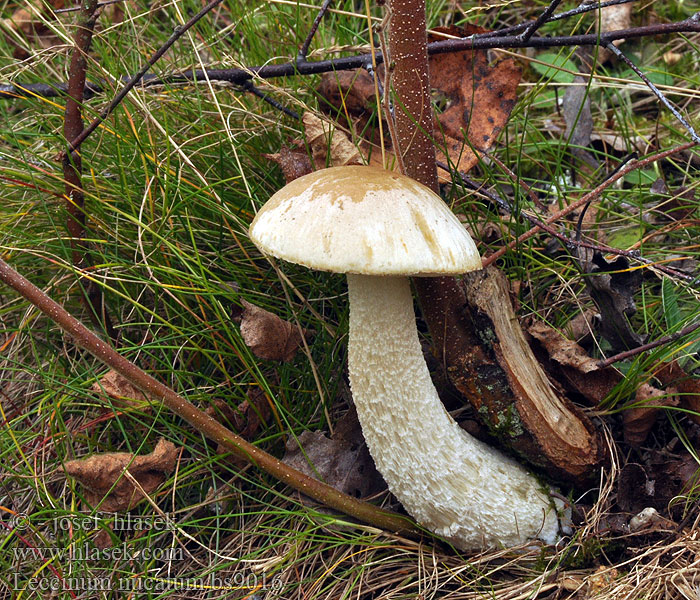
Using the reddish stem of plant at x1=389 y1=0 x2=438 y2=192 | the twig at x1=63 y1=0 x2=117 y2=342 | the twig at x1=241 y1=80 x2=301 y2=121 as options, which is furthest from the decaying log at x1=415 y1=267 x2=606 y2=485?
the twig at x1=63 y1=0 x2=117 y2=342

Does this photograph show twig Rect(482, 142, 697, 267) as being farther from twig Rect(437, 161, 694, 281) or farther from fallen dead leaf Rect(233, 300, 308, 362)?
fallen dead leaf Rect(233, 300, 308, 362)

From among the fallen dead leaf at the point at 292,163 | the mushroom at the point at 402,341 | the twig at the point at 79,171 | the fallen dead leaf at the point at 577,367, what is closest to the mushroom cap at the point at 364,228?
the mushroom at the point at 402,341

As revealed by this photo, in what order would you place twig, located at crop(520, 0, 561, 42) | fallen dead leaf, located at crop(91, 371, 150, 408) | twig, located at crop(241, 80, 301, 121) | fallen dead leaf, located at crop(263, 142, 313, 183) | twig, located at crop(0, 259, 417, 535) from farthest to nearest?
twig, located at crop(241, 80, 301, 121) < fallen dead leaf, located at crop(263, 142, 313, 183) < fallen dead leaf, located at crop(91, 371, 150, 408) < twig, located at crop(520, 0, 561, 42) < twig, located at crop(0, 259, 417, 535)

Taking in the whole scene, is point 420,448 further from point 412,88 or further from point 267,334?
point 412,88

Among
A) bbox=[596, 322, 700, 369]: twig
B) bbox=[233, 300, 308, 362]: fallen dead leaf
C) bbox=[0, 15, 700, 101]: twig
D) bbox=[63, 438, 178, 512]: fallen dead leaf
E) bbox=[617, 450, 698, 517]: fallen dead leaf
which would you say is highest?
bbox=[0, 15, 700, 101]: twig

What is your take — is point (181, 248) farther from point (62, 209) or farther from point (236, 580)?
point (236, 580)

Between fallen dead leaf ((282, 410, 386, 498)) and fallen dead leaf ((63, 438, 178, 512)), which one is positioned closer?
fallen dead leaf ((63, 438, 178, 512))
